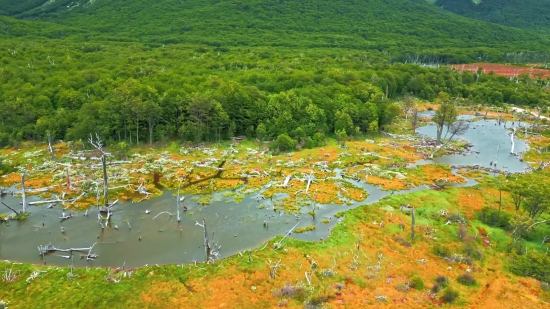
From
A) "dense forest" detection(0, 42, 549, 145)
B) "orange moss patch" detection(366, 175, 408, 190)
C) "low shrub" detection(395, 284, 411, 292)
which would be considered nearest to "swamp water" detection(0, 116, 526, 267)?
"orange moss patch" detection(366, 175, 408, 190)

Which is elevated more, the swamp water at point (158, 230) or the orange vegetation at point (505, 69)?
the orange vegetation at point (505, 69)

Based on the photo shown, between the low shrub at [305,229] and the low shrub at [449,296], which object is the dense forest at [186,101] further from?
the low shrub at [449,296]

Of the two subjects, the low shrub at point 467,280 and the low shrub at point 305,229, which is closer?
the low shrub at point 467,280

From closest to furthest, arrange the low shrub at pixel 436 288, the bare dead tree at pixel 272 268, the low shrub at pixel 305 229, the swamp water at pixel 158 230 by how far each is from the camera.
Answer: the low shrub at pixel 436 288 → the bare dead tree at pixel 272 268 → the swamp water at pixel 158 230 → the low shrub at pixel 305 229

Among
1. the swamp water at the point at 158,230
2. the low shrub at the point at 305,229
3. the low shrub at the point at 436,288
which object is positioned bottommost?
the low shrub at the point at 436,288

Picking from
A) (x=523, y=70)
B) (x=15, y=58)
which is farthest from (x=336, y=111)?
(x=523, y=70)

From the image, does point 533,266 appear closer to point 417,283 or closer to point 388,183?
point 417,283

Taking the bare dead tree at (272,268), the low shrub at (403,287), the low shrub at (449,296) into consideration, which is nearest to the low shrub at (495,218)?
the low shrub at (449,296)

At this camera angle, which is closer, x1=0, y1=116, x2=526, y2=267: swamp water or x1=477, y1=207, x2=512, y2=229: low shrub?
x1=0, y1=116, x2=526, y2=267: swamp water

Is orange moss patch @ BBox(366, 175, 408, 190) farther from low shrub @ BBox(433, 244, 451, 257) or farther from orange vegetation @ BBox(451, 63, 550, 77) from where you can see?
orange vegetation @ BBox(451, 63, 550, 77)
